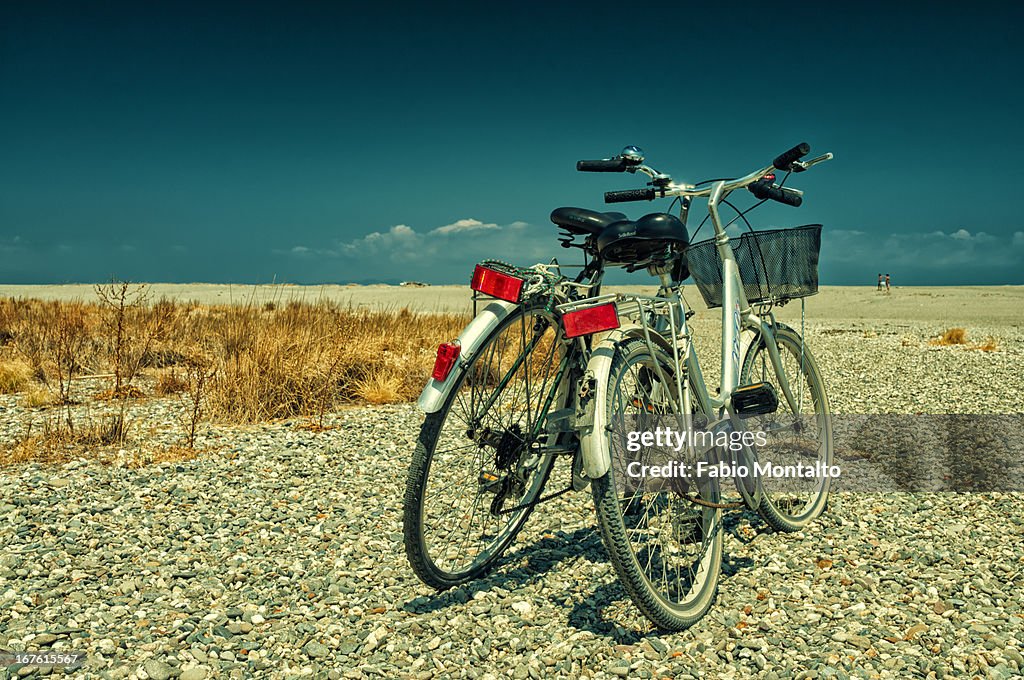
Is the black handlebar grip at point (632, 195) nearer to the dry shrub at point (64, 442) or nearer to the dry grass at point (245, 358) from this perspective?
the dry grass at point (245, 358)

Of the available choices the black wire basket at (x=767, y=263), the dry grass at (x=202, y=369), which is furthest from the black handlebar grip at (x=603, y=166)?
the dry grass at (x=202, y=369)

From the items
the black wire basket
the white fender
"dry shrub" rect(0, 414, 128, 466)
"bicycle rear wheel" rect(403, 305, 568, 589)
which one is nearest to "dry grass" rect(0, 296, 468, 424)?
"dry shrub" rect(0, 414, 128, 466)

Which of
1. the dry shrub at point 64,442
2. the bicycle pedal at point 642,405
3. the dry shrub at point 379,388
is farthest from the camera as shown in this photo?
the dry shrub at point 379,388

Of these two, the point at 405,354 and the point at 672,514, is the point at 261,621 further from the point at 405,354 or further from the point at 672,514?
the point at 405,354

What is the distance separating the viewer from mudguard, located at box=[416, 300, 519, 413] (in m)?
2.99

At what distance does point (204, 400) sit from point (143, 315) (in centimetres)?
570

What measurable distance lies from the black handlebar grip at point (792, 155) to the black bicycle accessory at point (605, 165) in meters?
0.70

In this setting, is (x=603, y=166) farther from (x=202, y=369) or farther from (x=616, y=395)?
(x=202, y=369)

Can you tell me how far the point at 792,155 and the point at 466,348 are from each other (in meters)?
1.76

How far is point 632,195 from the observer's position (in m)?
3.59

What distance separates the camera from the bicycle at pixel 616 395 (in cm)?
298

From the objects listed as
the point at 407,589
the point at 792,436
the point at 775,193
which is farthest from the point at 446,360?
the point at 792,436

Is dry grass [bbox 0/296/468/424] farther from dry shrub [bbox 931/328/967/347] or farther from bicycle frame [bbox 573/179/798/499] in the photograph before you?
dry shrub [bbox 931/328/967/347]

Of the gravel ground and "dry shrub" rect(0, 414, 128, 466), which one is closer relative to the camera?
the gravel ground
